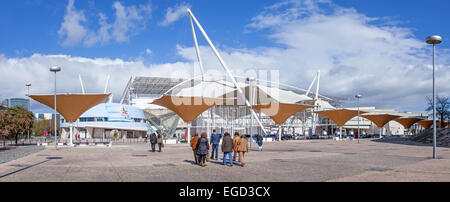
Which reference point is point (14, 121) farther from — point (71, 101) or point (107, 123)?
point (107, 123)

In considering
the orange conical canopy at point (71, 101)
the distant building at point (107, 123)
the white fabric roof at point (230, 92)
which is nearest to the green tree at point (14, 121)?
the orange conical canopy at point (71, 101)

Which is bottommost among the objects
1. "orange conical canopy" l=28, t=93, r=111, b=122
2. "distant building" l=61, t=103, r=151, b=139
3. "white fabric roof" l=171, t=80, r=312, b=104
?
"distant building" l=61, t=103, r=151, b=139

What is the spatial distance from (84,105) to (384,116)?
59406mm

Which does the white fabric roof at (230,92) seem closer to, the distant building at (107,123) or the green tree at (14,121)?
the distant building at (107,123)

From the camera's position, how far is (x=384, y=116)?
76188 millimetres

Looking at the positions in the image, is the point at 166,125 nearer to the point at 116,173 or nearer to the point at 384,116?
the point at 384,116

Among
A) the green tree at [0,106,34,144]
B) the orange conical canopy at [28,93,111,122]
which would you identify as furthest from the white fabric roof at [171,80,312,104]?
the green tree at [0,106,34,144]

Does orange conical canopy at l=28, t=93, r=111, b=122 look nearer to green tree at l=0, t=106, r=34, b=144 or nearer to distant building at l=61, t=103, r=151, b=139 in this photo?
green tree at l=0, t=106, r=34, b=144

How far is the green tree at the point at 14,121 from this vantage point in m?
33.5

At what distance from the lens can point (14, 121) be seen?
121 ft

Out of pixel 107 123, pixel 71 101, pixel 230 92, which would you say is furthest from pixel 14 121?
pixel 230 92

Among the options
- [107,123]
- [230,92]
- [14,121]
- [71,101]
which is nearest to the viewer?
[14,121]

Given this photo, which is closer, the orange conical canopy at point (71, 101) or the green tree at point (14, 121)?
the green tree at point (14, 121)

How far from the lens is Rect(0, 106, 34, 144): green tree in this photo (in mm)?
33547
